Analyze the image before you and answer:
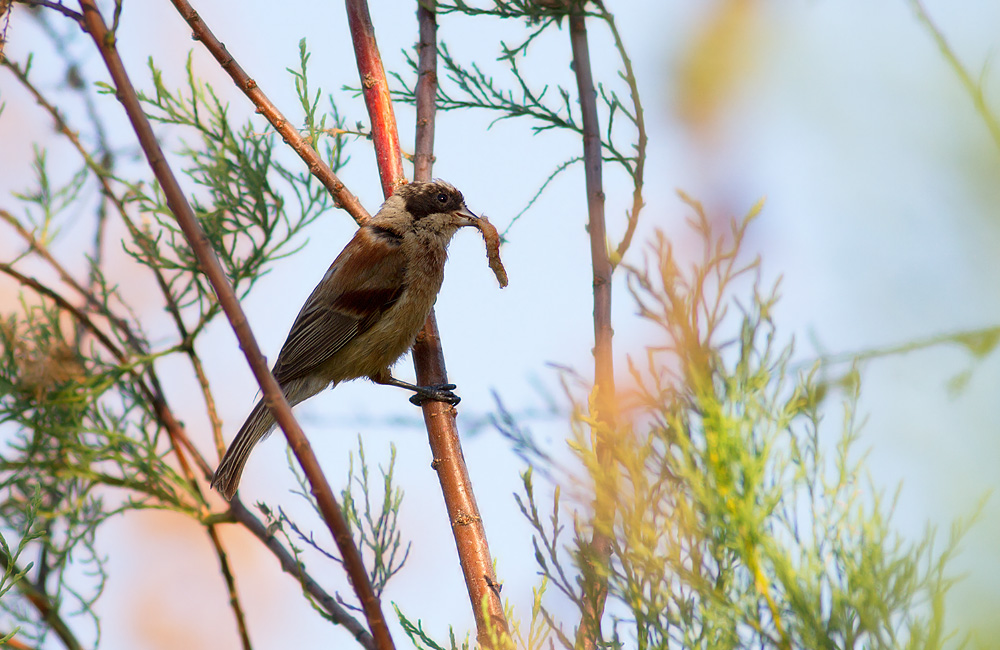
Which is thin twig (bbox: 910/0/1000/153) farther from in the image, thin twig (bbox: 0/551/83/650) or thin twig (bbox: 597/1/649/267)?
thin twig (bbox: 0/551/83/650)

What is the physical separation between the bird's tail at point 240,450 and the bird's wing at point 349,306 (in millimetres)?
506

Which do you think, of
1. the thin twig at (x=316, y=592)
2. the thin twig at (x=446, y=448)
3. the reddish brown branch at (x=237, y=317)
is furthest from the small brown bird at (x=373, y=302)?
the reddish brown branch at (x=237, y=317)

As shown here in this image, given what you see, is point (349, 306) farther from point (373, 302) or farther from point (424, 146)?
point (424, 146)

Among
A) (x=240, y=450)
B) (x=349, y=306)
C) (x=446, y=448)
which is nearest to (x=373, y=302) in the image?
(x=349, y=306)

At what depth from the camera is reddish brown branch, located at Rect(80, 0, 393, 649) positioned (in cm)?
164

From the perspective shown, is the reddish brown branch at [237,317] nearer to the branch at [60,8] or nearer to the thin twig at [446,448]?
the branch at [60,8]

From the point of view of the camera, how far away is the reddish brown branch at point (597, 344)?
62.5 inches

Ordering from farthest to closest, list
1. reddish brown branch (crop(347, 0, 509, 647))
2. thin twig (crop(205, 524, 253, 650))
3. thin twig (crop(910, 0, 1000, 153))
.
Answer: thin twig (crop(205, 524, 253, 650)) < reddish brown branch (crop(347, 0, 509, 647)) < thin twig (crop(910, 0, 1000, 153))

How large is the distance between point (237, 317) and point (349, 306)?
241cm

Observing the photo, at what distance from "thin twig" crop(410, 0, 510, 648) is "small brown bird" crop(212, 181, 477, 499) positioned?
66 cm

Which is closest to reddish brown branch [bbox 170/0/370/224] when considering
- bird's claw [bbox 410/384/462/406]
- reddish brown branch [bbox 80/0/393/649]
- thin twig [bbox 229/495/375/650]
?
bird's claw [bbox 410/384/462/406]

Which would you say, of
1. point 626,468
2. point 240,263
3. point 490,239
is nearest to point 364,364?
point 240,263

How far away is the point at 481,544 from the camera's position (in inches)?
92.7

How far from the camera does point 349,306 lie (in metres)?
4.05
